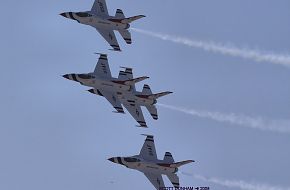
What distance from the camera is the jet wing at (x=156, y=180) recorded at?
19788 centimetres

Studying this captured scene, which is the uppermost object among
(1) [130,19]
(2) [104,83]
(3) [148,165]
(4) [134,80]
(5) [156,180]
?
(1) [130,19]

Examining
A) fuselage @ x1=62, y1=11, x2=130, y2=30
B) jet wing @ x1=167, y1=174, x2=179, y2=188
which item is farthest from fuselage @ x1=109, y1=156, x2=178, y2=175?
fuselage @ x1=62, y1=11, x2=130, y2=30

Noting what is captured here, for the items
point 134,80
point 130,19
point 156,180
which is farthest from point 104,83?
point 156,180

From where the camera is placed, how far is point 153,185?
19812 centimetres

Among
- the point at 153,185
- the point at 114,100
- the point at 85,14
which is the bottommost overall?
the point at 153,185

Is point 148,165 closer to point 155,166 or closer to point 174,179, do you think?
point 155,166

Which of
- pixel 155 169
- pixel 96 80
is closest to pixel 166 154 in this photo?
pixel 155 169

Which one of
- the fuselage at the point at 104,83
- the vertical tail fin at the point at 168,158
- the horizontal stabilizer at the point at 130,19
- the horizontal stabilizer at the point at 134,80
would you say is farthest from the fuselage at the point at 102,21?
the vertical tail fin at the point at 168,158

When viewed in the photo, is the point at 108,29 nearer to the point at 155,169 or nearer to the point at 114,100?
the point at 114,100

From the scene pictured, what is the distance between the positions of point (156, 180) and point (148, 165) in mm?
2740

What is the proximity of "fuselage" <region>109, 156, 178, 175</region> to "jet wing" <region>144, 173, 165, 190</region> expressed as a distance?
2.92 ft

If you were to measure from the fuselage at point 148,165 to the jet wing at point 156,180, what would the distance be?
0.89 metres

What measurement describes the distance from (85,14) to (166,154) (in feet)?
83.9

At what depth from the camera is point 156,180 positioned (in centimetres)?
19812
